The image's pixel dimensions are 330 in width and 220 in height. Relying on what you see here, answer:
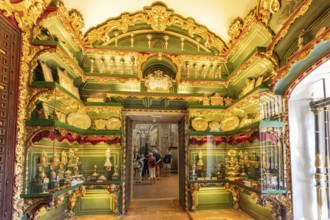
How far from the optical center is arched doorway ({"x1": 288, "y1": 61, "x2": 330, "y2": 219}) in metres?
3.47

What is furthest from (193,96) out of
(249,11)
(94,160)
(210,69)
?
(94,160)

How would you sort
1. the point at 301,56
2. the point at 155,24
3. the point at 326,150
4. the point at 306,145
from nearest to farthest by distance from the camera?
the point at 301,56 → the point at 326,150 → the point at 306,145 → the point at 155,24

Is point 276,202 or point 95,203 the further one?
point 95,203

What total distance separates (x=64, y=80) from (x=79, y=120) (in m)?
1.07

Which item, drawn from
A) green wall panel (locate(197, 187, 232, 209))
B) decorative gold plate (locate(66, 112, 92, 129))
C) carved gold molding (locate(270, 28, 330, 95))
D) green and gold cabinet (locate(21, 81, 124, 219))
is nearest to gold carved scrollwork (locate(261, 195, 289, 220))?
carved gold molding (locate(270, 28, 330, 95))

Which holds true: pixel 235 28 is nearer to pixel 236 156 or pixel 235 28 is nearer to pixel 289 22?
pixel 289 22

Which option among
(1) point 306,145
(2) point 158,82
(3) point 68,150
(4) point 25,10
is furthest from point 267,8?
(3) point 68,150

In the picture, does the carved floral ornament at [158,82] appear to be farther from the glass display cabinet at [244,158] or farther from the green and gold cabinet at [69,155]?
the glass display cabinet at [244,158]

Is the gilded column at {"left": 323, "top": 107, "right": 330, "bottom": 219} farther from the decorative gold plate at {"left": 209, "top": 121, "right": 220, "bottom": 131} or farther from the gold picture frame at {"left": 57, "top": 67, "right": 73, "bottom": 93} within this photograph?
the gold picture frame at {"left": 57, "top": 67, "right": 73, "bottom": 93}

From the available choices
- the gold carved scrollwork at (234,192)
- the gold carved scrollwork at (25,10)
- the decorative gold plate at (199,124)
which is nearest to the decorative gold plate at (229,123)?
the decorative gold plate at (199,124)

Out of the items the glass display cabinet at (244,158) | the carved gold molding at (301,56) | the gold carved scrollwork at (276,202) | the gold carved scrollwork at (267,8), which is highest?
the gold carved scrollwork at (267,8)

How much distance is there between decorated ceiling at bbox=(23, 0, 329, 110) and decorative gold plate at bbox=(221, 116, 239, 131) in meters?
0.47

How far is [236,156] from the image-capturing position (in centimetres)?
558

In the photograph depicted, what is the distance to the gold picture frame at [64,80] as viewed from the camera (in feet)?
14.3
